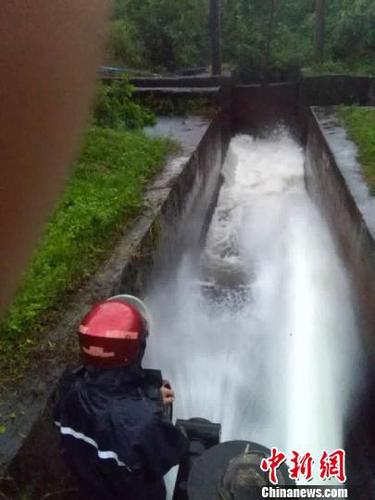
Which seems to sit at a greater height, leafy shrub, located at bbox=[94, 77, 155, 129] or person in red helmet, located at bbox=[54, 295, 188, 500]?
leafy shrub, located at bbox=[94, 77, 155, 129]

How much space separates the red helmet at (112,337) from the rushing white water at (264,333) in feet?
9.32

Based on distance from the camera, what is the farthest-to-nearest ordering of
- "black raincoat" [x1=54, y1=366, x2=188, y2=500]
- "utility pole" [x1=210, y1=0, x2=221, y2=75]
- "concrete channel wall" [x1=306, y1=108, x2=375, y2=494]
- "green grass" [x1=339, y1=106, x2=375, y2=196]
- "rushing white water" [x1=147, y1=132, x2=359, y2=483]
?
"utility pole" [x1=210, y1=0, x2=221, y2=75]
"green grass" [x1=339, y1=106, x2=375, y2=196]
"rushing white water" [x1=147, y1=132, x2=359, y2=483]
"concrete channel wall" [x1=306, y1=108, x2=375, y2=494]
"black raincoat" [x1=54, y1=366, x2=188, y2=500]

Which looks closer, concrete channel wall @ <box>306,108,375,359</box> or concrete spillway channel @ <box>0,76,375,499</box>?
concrete spillway channel @ <box>0,76,375,499</box>

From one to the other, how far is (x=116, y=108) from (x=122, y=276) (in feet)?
17.4

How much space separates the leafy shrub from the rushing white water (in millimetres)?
2459

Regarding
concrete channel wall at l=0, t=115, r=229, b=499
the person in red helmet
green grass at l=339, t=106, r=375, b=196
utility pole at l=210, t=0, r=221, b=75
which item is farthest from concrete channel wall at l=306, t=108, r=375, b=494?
utility pole at l=210, t=0, r=221, b=75

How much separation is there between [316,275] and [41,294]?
15.8 feet

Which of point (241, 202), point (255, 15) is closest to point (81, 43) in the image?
point (241, 202)

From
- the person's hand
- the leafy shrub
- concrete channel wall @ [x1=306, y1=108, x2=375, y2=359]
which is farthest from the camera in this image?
the leafy shrub

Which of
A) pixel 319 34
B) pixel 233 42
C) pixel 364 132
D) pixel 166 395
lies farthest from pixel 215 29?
pixel 166 395

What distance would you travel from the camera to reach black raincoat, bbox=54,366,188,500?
2092 mm

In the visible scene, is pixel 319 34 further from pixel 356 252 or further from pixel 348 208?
pixel 356 252

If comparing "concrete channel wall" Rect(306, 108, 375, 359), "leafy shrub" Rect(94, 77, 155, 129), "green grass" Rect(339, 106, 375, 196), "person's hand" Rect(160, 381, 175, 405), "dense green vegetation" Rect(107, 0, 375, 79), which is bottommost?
"concrete channel wall" Rect(306, 108, 375, 359)

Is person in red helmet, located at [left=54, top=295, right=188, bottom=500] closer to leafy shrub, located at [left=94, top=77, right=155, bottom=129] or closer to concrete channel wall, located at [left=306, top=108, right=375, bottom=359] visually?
concrete channel wall, located at [left=306, top=108, right=375, bottom=359]
